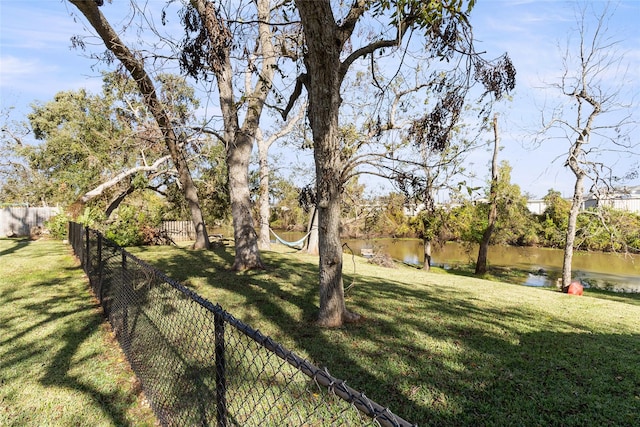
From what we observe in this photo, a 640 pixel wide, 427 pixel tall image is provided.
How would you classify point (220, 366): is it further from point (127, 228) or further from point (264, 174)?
point (264, 174)

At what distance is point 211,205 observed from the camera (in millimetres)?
18812

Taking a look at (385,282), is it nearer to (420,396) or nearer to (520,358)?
(520,358)

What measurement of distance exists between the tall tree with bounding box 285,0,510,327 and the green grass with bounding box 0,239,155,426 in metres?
2.32

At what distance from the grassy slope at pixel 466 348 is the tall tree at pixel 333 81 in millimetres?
711

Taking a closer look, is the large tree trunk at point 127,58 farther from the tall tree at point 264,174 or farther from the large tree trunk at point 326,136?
the tall tree at point 264,174

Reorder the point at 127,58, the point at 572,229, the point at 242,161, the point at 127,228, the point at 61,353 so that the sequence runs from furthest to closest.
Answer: the point at 127,228, the point at 572,229, the point at 242,161, the point at 127,58, the point at 61,353

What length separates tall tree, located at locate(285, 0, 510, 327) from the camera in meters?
3.82

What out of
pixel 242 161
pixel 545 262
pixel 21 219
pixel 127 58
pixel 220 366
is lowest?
pixel 545 262

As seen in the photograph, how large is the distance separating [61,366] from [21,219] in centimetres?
1856

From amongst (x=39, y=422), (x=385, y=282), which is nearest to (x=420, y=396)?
(x=39, y=422)

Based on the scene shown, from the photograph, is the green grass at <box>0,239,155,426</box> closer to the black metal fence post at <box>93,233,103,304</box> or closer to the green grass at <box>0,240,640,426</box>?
the green grass at <box>0,240,640,426</box>

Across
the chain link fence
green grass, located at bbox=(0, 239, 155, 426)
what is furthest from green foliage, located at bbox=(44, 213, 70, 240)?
the chain link fence

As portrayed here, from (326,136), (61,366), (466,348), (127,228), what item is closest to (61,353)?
(61,366)

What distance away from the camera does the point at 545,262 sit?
77.9ft
